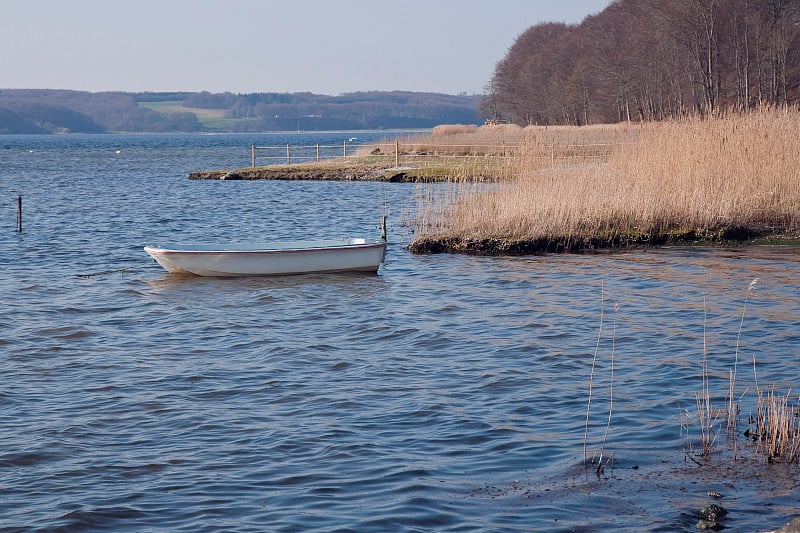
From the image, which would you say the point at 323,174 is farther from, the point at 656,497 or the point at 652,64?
the point at 656,497

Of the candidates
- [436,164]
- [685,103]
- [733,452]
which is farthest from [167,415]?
[685,103]

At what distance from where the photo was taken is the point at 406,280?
1839 cm

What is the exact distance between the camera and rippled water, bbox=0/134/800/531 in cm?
746

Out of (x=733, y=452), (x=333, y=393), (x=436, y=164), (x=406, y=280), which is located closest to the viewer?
(x=733, y=452)

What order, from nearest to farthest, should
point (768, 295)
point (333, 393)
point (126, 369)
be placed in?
1. point (333, 393)
2. point (126, 369)
3. point (768, 295)

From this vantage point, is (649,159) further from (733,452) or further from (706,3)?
(706,3)

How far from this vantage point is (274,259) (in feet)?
59.2

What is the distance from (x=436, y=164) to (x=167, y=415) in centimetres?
3594

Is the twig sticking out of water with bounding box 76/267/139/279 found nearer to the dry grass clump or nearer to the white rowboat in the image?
the white rowboat

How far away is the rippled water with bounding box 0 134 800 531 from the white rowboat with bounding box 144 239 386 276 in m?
0.28

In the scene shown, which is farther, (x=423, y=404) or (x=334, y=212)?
(x=334, y=212)

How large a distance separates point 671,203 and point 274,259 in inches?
346

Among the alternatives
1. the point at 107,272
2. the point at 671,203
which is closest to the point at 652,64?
the point at 671,203

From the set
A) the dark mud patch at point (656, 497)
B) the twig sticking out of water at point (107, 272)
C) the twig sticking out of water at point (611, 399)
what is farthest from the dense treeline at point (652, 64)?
the dark mud patch at point (656, 497)
